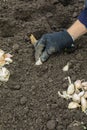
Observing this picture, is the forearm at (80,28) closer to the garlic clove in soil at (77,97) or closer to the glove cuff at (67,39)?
the glove cuff at (67,39)

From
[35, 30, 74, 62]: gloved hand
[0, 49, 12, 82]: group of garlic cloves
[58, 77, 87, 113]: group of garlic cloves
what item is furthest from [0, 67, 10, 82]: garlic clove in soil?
[58, 77, 87, 113]: group of garlic cloves

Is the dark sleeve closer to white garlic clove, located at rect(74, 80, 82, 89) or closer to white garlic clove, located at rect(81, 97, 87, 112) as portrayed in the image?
white garlic clove, located at rect(74, 80, 82, 89)

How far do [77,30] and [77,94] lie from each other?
22.9 inches

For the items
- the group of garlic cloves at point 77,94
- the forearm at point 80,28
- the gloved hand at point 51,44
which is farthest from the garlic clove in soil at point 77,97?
the forearm at point 80,28

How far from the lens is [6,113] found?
9.01ft

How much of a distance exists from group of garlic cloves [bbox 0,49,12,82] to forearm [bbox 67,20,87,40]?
53 cm

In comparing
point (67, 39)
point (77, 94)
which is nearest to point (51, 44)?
point (67, 39)

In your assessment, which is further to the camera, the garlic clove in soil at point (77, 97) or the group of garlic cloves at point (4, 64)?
the group of garlic cloves at point (4, 64)

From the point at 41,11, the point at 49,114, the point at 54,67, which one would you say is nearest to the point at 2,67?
the point at 54,67

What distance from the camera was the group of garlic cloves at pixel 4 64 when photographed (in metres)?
3.01

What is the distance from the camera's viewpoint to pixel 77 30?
318 centimetres

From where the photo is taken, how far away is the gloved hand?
3.13m

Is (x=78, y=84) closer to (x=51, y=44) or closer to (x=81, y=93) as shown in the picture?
(x=81, y=93)

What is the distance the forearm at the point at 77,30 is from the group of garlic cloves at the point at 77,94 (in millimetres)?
438
